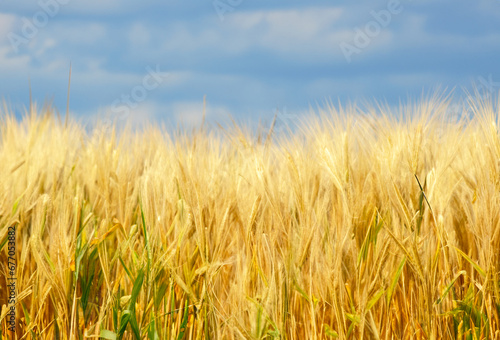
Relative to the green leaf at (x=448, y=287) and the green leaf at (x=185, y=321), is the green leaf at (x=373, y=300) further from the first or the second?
the green leaf at (x=185, y=321)

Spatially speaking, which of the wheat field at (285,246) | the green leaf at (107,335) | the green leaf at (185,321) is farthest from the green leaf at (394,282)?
the green leaf at (107,335)

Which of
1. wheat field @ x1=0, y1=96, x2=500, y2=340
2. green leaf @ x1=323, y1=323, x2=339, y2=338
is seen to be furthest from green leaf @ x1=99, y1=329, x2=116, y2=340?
green leaf @ x1=323, y1=323, x2=339, y2=338

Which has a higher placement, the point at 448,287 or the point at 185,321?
the point at 448,287

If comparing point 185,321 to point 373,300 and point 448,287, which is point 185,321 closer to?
point 373,300

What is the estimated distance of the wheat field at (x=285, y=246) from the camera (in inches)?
80.6

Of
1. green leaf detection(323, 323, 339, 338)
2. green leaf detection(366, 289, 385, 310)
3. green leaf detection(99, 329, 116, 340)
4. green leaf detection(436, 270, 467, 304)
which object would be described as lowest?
green leaf detection(99, 329, 116, 340)

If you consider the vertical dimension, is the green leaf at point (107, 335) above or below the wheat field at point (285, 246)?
below

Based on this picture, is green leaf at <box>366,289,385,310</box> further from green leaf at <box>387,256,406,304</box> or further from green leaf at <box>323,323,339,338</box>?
green leaf at <box>323,323,339,338</box>

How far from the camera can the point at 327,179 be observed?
2484 millimetres

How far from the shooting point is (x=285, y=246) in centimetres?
216

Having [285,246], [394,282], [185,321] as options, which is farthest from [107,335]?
[394,282]

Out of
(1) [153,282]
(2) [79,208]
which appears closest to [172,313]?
(1) [153,282]

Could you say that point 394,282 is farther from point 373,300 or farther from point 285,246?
point 285,246

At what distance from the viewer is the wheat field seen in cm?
205
